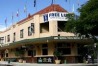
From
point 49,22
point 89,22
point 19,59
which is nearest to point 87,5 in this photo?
point 89,22

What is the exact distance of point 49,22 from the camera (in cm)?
4316

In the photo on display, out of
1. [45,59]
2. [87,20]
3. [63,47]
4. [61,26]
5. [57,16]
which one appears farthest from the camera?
[45,59]

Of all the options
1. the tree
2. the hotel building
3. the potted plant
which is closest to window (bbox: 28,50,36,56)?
the hotel building

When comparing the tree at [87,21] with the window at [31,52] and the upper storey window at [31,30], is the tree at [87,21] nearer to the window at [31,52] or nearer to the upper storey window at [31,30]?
the upper storey window at [31,30]

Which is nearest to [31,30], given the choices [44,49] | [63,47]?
[44,49]

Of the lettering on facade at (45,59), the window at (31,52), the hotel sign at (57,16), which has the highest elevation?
the hotel sign at (57,16)

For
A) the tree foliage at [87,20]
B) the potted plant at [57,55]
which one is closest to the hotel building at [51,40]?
the potted plant at [57,55]

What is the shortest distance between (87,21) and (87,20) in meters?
0.21

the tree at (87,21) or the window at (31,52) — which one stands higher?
the tree at (87,21)

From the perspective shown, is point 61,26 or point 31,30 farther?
point 31,30

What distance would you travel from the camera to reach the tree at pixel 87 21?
27.9 metres

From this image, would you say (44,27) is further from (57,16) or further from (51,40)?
(51,40)

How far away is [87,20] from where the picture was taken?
1112 inches

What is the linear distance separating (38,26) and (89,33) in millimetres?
15516
